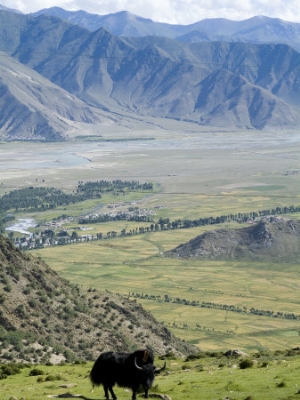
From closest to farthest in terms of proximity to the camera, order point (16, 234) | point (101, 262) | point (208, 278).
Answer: point (208, 278)
point (101, 262)
point (16, 234)

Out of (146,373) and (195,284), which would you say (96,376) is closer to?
(146,373)

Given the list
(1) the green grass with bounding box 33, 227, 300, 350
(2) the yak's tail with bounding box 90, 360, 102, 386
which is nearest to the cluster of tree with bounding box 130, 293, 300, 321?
(1) the green grass with bounding box 33, 227, 300, 350

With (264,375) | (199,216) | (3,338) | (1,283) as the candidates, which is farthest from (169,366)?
(199,216)

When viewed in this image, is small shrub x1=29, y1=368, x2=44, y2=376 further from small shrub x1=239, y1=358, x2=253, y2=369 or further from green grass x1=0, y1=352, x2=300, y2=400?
small shrub x1=239, y1=358, x2=253, y2=369

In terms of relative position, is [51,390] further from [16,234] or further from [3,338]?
[16,234]

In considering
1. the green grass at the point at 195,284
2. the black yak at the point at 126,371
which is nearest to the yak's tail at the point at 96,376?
the black yak at the point at 126,371

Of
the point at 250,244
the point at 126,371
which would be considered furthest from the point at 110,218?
the point at 126,371
